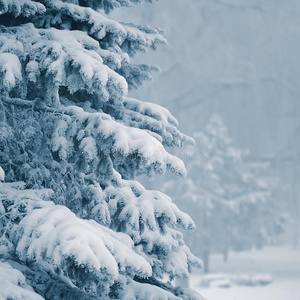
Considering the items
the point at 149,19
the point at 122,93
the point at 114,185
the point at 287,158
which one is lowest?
the point at 114,185

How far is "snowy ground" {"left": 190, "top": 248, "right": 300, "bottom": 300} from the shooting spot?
2317 cm

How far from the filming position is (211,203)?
27.0 metres

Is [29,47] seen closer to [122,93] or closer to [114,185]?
[122,93]

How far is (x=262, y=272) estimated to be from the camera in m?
28.0

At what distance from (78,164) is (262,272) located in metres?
25.1

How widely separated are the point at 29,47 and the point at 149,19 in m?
32.3

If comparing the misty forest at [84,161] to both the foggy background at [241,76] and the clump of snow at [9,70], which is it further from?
the foggy background at [241,76]

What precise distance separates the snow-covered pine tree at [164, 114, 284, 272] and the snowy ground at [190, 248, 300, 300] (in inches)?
50.3

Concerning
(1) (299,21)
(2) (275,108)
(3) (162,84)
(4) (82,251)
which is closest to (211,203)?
(3) (162,84)

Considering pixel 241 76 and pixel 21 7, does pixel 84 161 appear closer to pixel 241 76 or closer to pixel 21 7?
pixel 21 7

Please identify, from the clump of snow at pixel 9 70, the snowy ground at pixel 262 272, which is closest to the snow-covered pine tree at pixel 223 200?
the snowy ground at pixel 262 272

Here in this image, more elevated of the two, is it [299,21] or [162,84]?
[299,21]

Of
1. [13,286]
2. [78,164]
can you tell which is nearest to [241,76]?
[78,164]

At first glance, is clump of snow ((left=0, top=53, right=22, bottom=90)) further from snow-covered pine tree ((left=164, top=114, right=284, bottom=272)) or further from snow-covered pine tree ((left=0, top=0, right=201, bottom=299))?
snow-covered pine tree ((left=164, top=114, right=284, bottom=272))
